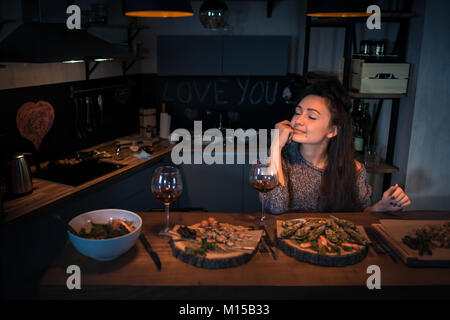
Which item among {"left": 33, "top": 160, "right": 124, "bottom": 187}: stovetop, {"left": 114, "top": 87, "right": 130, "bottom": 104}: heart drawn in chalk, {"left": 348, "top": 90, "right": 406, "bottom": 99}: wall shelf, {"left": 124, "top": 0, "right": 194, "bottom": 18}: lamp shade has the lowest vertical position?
{"left": 33, "top": 160, "right": 124, "bottom": 187}: stovetop

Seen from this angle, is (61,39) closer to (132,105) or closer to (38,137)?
(38,137)

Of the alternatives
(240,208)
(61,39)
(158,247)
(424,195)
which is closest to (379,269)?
(158,247)

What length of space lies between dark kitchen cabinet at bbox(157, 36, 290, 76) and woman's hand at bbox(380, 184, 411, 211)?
2.41 metres

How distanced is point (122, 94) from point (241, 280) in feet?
9.48

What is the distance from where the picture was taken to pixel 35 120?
8.79 ft

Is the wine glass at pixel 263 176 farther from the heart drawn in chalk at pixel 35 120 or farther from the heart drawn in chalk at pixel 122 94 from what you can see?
the heart drawn in chalk at pixel 122 94

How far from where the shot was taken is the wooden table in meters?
1.08

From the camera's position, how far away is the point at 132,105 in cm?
386

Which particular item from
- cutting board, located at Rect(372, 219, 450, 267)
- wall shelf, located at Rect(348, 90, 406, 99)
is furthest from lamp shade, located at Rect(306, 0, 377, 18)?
wall shelf, located at Rect(348, 90, 406, 99)

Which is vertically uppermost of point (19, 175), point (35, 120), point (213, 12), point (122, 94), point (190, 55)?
point (213, 12)

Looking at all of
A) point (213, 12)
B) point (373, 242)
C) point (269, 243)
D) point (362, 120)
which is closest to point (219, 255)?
point (269, 243)

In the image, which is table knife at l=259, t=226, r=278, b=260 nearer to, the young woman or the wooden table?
the wooden table

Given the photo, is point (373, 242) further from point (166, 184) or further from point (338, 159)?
point (166, 184)

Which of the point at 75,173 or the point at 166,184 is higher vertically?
the point at 166,184
